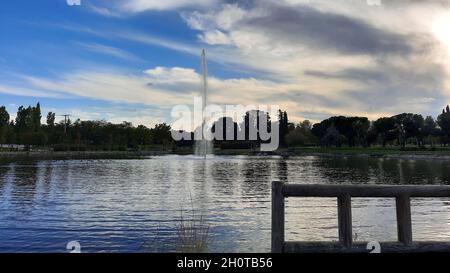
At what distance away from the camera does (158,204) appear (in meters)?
24.5

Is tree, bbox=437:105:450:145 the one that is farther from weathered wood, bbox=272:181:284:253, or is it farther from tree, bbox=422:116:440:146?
weathered wood, bbox=272:181:284:253

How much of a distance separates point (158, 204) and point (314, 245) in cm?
1699

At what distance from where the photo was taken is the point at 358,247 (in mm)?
8555

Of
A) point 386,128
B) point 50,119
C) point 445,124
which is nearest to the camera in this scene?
point 445,124

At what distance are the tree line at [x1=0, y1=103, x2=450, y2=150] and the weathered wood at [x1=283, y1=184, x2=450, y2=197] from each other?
97.3m

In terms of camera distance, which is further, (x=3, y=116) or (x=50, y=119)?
(x=50, y=119)

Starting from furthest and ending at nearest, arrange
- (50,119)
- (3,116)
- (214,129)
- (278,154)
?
(278,154) → (214,129) → (50,119) → (3,116)

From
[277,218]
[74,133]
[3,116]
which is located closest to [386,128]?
[74,133]

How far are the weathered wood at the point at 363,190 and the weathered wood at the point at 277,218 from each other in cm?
14

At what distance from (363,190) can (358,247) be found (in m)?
1.15

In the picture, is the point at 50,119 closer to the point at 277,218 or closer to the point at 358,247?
the point at 277,218

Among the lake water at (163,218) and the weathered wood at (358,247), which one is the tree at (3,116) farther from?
the weathered wood at (358,247)
